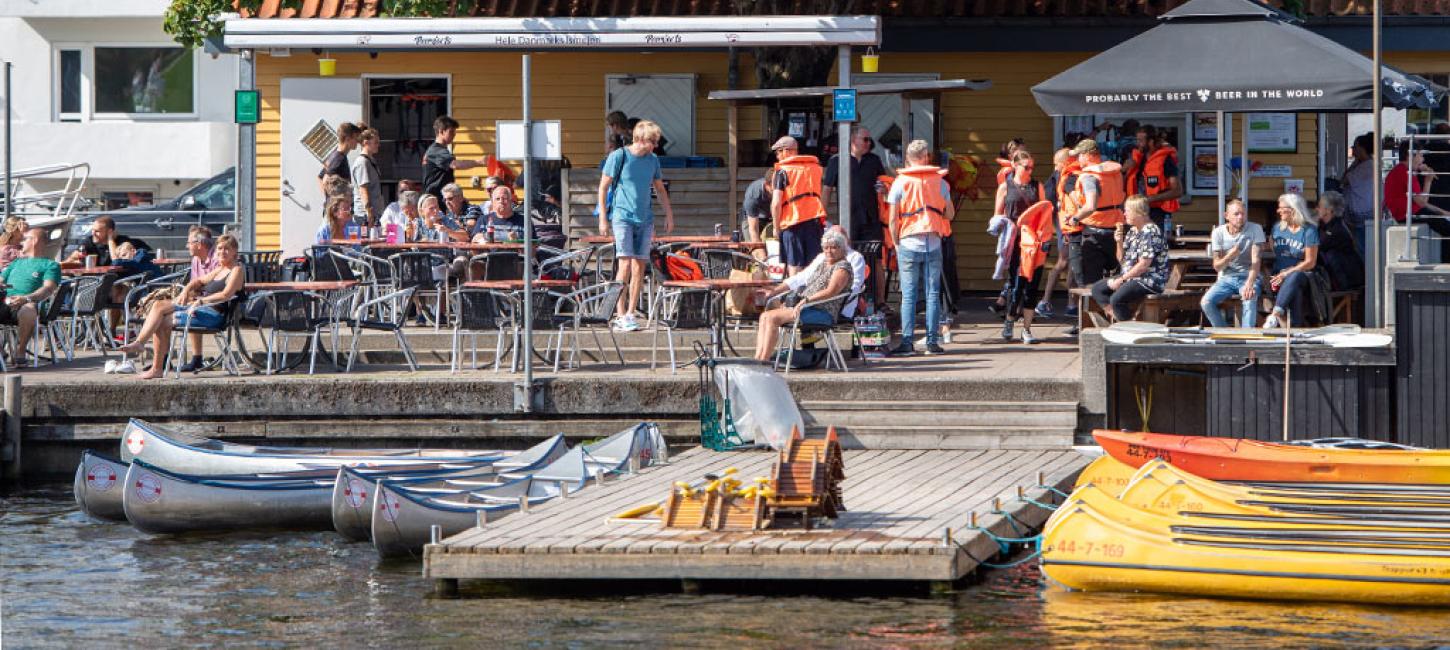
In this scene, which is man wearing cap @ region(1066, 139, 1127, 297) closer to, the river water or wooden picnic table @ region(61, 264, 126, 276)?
the river water

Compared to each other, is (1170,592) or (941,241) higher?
(941,241)

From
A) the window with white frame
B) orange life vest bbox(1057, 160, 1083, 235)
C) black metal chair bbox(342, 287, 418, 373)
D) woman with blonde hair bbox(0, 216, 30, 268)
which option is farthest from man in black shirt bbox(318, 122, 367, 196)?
the window with white frame

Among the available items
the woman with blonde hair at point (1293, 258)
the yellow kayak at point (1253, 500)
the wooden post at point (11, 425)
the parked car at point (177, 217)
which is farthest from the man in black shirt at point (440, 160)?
the yellow kayak at point (1253, 500)

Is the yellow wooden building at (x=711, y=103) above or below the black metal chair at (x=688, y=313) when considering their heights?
above

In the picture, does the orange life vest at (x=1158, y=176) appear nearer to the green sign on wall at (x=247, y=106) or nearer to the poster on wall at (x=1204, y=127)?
the poster on wall at (x=1204, y=127)

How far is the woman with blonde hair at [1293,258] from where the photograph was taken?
615 inches

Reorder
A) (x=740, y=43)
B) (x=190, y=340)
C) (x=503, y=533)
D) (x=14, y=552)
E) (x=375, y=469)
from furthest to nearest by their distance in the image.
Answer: (x=740, y=43)
(x=190, y=340)
(x=375, y=469)
(x=14, y=552)
(x=503, y=533)

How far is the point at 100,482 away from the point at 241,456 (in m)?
0.98

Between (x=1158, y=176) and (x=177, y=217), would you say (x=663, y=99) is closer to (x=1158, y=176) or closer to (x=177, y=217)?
(x=1158, y=176)

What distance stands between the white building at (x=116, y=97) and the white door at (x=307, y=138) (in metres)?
13.2

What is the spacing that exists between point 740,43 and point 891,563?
333 inches

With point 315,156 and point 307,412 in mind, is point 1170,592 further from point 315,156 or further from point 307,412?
point 315,156

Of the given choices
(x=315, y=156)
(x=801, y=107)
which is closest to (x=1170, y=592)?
(x=801, y=107)

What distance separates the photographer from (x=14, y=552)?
13180 millimetres
